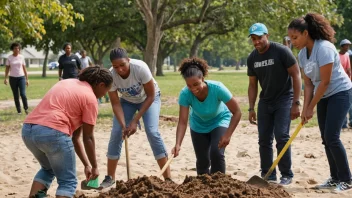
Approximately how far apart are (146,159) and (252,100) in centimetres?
225

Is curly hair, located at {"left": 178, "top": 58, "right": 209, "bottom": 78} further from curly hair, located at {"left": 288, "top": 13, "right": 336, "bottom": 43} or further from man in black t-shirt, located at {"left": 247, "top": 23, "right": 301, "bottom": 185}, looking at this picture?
curly hair, located at {"left": 288, "top": 13, "right": 336, "bottom": 43}

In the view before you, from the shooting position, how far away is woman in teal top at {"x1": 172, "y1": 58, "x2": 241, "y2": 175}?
20.1 ft

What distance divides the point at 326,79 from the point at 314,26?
1.93 ft

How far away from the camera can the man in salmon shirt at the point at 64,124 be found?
511 centimetres

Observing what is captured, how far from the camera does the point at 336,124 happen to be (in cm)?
626

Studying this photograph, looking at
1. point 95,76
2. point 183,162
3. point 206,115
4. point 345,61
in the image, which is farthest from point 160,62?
point 95,76

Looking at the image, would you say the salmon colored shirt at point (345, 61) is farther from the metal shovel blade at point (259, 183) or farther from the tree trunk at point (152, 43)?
the tree trunk at point (152, 43)

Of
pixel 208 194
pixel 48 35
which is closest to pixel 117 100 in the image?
pixel 208 194

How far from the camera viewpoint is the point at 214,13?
22.2 m

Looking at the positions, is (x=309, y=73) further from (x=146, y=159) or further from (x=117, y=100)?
(x=146, y=159)

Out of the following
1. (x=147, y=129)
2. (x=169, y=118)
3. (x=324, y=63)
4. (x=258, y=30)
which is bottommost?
(x=169, y=118)

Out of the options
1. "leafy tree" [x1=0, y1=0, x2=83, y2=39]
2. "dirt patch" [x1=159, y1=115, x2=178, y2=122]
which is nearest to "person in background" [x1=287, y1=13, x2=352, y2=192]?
"leafy tree" [x1=0, y1=0, x2=83, y2=39]

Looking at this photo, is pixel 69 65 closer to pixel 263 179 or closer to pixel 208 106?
pixel 208 106

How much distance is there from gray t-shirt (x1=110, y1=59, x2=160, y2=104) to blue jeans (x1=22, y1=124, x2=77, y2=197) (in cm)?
154
